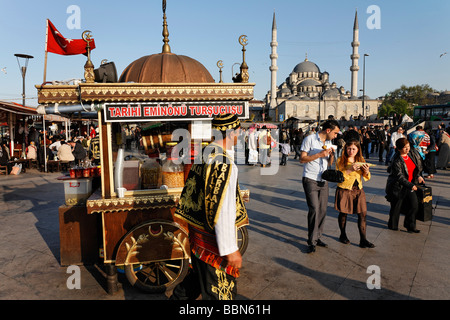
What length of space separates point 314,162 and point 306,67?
115402mm

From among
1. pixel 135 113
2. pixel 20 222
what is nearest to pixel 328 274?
pixel 135 113

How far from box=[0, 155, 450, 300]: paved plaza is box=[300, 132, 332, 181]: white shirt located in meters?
1.06

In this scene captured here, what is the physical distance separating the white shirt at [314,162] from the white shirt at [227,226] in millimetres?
2675

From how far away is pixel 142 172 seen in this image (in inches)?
161

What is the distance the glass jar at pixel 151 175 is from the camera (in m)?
4.07

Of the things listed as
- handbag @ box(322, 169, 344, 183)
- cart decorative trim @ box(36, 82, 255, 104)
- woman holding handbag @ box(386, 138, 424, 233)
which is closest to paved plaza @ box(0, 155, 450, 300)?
woman holding handbag @ box(386, 138, 424, 233)

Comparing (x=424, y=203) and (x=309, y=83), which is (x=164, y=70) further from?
(x=309, y=83)

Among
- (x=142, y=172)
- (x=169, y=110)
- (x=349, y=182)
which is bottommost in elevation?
(x=349, y=182)

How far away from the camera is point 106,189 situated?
150 inches

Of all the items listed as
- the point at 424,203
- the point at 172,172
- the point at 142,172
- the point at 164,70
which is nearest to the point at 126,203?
the point at 142,172
